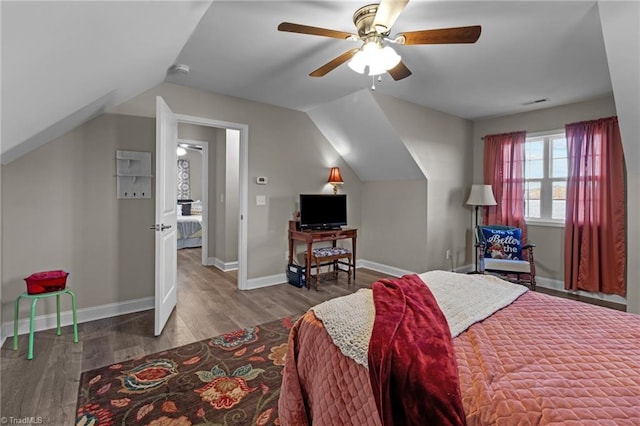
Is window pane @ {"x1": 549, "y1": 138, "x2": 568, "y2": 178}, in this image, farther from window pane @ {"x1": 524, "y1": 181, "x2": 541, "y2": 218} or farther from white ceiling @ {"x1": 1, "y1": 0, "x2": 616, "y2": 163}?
white ceiling @ {"x1": 1, "y1": 0, "x2": 616, "y2": 163}

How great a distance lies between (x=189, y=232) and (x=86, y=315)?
13.7ft

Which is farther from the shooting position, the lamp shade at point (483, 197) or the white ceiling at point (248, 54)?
the lamp shade at point (483, 197)

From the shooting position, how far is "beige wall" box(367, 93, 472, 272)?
414 centimetres

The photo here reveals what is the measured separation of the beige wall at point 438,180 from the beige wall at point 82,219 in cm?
313

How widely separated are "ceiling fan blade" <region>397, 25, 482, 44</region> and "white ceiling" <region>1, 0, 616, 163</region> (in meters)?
0.24

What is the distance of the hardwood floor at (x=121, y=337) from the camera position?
1.81 metres

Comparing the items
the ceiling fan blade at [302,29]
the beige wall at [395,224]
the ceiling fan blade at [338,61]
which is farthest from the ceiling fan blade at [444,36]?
the beige wall at [395,224]

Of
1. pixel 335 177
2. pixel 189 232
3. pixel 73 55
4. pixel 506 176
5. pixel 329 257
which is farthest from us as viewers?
pixel 189 232

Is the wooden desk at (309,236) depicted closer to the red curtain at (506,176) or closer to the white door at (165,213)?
the white door at (165,213)

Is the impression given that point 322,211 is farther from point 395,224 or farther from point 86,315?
point 86,315

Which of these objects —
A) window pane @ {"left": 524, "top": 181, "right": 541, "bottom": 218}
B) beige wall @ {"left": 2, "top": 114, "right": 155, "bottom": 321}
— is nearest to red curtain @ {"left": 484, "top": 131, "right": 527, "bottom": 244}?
window pane @ {"left": 524, "top": 181, "right": 541, "bottom": 218}

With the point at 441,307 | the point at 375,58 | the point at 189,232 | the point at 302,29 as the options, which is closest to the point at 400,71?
the point at 375,58

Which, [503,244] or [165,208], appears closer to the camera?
[165,208]

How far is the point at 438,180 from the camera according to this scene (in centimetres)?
448
